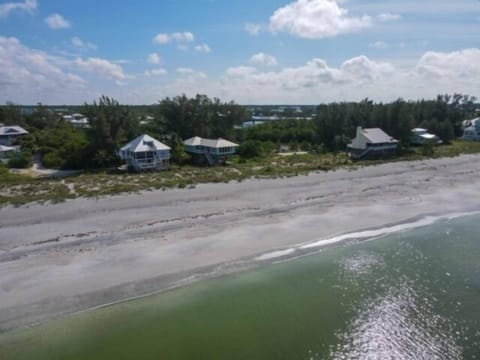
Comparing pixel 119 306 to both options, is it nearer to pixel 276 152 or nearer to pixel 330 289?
pixel 330 289

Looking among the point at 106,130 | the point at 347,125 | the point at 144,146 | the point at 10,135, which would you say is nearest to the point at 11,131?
the point at 10,135

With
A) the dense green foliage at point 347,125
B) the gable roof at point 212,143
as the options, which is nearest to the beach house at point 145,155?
the gable roof at point 212,143

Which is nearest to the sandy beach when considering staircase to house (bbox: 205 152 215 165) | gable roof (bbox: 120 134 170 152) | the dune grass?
the dune grass

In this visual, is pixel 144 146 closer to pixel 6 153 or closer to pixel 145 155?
pixel 145 155

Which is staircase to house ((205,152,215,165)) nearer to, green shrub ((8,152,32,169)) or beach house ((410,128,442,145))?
green shrub ((8,152,32,169))

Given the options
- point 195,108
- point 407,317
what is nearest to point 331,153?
point 195,108

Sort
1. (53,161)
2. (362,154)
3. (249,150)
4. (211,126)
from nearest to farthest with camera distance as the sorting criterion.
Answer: (53,161) < (249,150) < (362,154) < (211,126)
